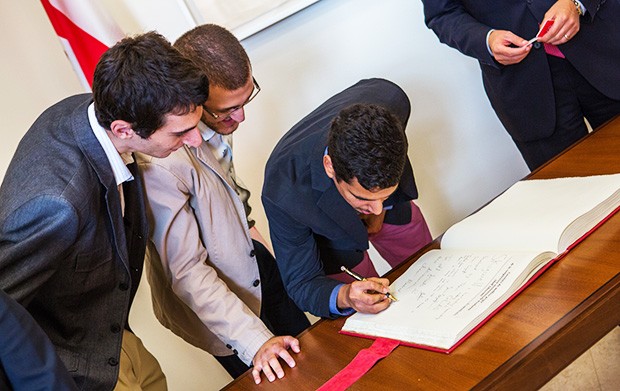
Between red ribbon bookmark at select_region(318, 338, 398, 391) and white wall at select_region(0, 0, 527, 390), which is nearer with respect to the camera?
red ribbon bookmark at select_region(318, 338, 398, 391)

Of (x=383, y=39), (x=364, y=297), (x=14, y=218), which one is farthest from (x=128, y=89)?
(x=383, y=39)

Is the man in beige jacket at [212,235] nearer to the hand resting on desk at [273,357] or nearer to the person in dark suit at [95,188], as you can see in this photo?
the hand resting on desk at [273,357]

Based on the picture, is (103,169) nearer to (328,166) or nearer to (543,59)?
(328,166)

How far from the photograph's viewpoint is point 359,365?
1.60 m

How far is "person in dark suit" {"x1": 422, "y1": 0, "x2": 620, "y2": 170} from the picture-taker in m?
2.06

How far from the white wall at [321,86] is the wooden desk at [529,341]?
4.58 ft

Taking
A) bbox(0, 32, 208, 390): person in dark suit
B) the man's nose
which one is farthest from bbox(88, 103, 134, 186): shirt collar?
the man's nose

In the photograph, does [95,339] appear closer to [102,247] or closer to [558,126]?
[102,247]

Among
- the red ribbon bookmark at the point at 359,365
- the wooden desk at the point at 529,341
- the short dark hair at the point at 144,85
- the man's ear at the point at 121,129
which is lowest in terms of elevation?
the red ribbon bookmark at the point at 359,365

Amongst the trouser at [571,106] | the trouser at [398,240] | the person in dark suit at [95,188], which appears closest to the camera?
the person in dark suit at [95,188]

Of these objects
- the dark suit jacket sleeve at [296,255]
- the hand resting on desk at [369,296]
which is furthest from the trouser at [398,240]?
the hand resting on desk at [369,296]

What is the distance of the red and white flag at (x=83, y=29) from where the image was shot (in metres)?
2.60

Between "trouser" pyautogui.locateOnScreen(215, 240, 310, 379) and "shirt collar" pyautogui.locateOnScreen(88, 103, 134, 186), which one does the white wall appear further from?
"shirt collar" pyautogui.locateOnScreen(88, 103, 134, 186)

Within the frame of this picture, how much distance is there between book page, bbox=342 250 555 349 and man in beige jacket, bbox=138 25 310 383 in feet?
0.94
